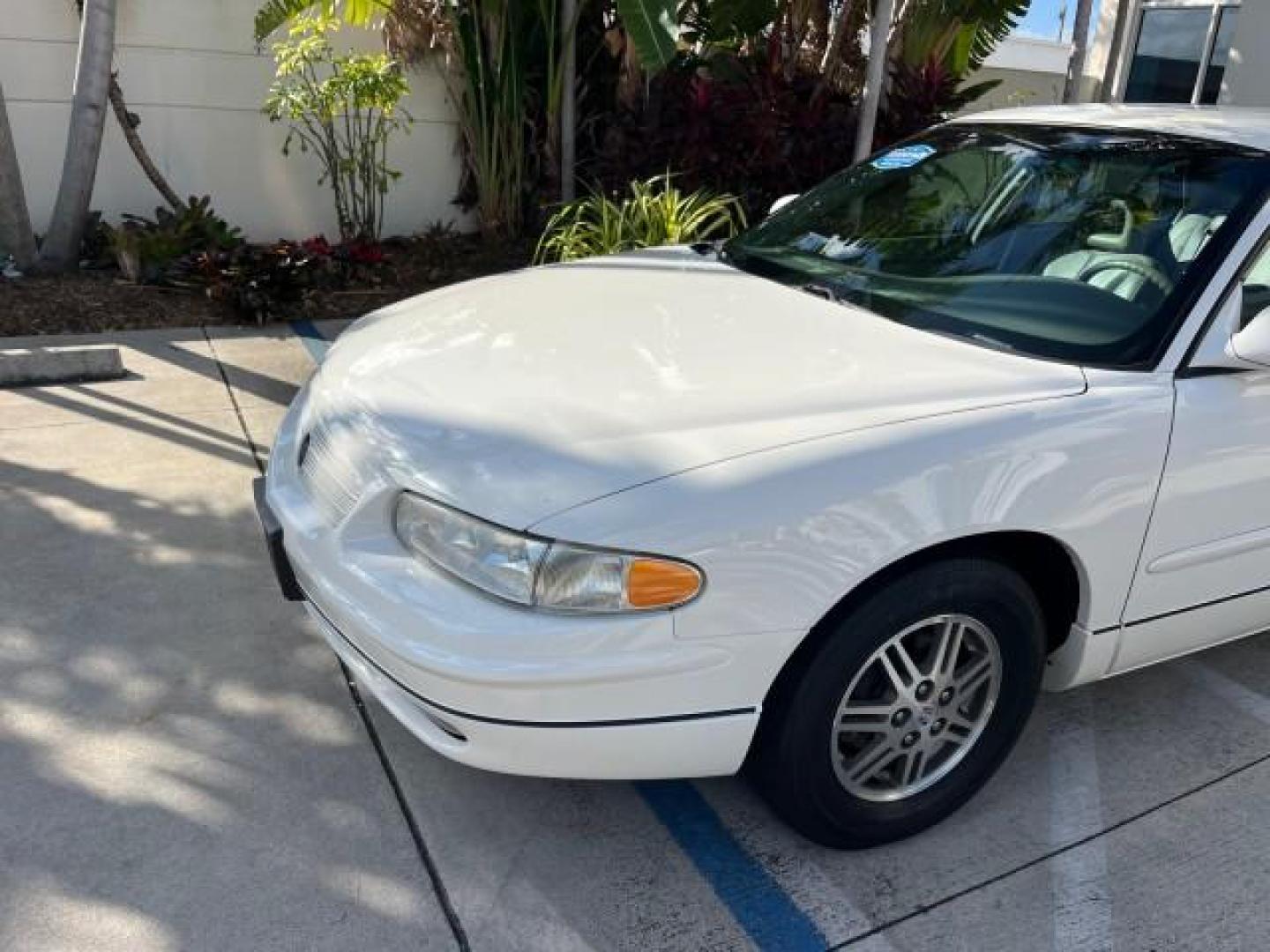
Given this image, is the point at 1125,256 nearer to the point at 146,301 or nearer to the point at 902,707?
the point at 902,707

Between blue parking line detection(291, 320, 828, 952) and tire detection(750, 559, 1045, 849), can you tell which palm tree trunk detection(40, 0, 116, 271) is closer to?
blue parking line detection(291, 320, 828, 952)

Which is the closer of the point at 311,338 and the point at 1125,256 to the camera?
the point at 1125,256

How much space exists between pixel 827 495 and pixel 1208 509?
1139 mm

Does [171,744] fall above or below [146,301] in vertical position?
below

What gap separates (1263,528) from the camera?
9.38ft

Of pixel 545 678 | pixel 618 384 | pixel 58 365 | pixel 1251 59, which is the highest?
pixel 1251 59

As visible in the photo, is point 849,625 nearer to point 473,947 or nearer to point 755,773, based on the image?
point 755,773

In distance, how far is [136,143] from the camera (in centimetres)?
754

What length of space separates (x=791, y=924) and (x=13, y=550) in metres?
2.98

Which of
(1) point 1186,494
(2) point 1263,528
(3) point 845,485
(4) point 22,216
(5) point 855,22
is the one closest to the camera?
(3) point 845,485

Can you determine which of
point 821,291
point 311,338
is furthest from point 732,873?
point 311,338

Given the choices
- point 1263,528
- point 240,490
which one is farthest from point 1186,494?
point 240,490

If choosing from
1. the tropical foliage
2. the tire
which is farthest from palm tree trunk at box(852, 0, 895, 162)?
the tire

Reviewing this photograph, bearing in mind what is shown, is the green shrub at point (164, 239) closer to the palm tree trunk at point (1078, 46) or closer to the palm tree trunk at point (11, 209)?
the palm tree trunk at point (11, 209)
